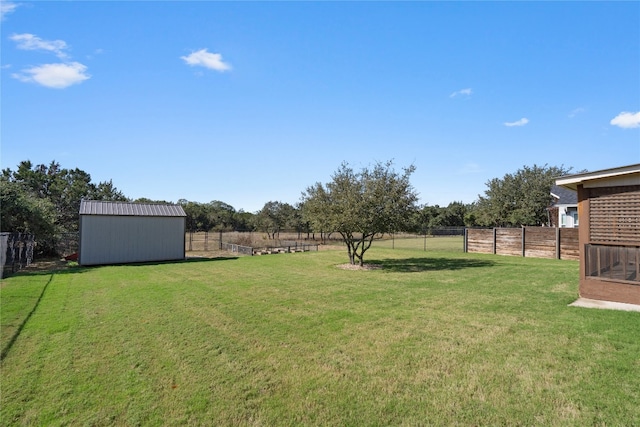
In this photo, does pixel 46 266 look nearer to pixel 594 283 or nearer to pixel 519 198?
pixel 594 283

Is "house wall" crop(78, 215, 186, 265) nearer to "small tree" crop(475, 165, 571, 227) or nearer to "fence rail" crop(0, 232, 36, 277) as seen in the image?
"fence rail" crop(0, 232, 36, 277)

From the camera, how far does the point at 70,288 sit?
9297mm

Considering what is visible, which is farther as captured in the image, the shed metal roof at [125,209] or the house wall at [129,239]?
the shed metal roof at [125,209]

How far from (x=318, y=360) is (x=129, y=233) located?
1678cm

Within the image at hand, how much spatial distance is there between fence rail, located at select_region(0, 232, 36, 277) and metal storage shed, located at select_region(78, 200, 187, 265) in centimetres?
198

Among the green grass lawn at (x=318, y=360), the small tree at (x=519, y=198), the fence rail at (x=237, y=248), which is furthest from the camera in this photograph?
the small tree at (x=519, y=198)

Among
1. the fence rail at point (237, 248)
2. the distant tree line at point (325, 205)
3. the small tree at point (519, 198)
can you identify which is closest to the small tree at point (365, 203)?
the distant tree line at point (325, 205)

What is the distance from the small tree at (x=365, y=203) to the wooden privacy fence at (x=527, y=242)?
9.10 meters

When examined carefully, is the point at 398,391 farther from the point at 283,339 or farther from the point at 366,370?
the point at 283,339

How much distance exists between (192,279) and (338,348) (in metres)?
7.88

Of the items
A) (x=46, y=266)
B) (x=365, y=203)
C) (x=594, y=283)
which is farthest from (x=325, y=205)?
(x=46, y=266)

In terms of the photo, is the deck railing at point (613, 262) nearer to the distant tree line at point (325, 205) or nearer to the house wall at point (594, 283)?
the house wall at point (594, 283)

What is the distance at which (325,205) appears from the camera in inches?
563

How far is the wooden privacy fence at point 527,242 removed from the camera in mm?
16906
